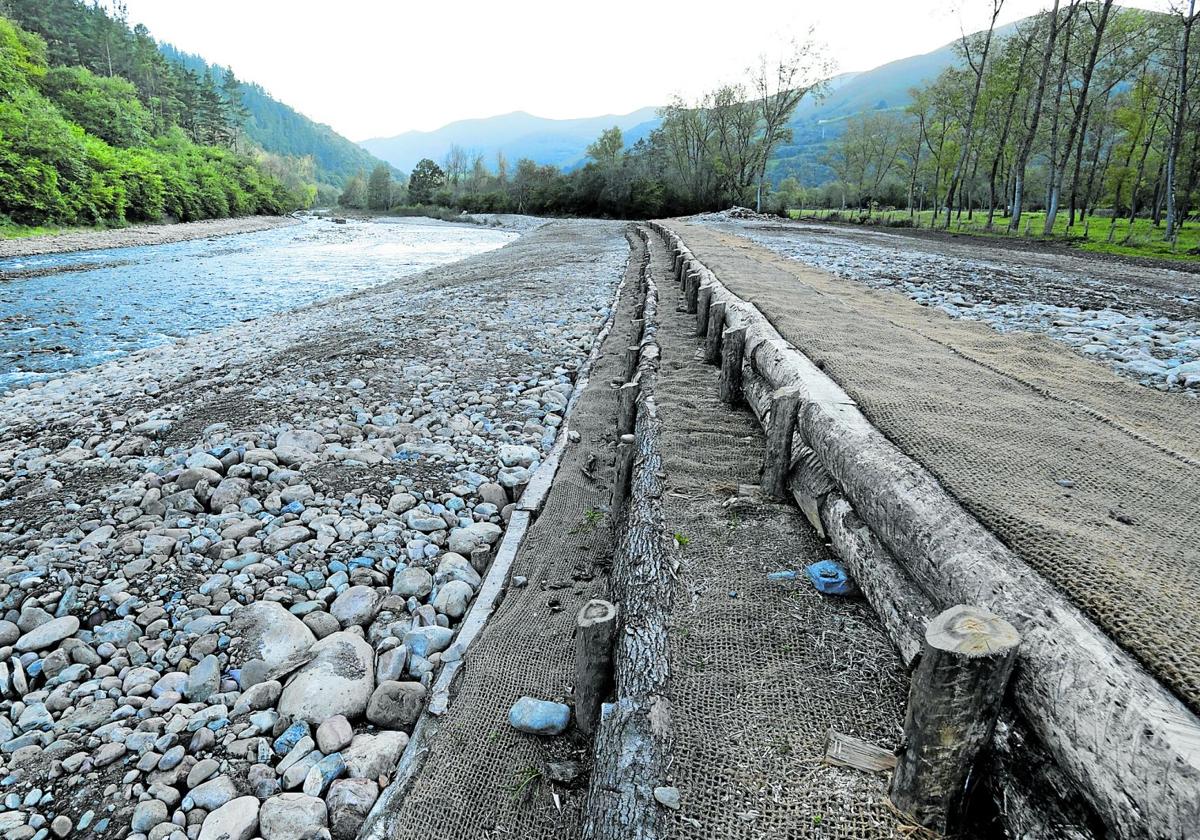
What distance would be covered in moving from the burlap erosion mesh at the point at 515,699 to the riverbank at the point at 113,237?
94.4 feet

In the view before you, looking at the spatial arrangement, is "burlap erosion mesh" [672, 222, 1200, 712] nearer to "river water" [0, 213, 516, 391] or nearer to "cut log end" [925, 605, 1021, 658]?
"cut log end" [925, 605, 1021, 658]

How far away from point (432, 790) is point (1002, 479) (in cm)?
285

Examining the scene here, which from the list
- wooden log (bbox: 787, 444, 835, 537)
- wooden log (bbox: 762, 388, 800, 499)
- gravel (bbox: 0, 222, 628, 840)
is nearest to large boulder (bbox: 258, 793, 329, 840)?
gravel (bbox: 0, 222, 628, 840)

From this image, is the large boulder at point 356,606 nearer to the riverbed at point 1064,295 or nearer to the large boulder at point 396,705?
the large boulder at point 396,705

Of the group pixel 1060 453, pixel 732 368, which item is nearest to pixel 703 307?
pixel 732 368

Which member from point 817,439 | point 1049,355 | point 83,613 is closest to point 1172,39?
point 1049,355

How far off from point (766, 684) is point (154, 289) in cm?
2164

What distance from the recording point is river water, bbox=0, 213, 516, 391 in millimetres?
11781

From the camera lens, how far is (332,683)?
326 cm

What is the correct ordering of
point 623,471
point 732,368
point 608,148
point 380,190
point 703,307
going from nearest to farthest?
point 623,471, point 732,368, point 703,307, point 608,148, point 380,190

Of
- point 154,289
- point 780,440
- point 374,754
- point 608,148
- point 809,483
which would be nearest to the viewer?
point 374,754

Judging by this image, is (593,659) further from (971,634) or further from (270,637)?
(270,637)

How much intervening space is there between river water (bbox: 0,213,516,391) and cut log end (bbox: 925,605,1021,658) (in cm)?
1214

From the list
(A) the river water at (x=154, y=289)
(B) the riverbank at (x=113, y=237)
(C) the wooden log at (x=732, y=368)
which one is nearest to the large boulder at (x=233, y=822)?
(C) the wooden log at (x=732, y=368)
